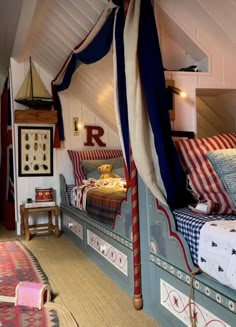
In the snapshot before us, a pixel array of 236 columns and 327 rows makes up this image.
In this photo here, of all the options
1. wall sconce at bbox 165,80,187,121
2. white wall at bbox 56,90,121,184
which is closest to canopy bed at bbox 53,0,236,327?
wall sconce at bbox 165,80,187,121

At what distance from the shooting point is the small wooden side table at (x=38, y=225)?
3969 mm

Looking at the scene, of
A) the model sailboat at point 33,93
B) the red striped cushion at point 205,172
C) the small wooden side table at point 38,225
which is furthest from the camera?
the model sailboat at point 33,93

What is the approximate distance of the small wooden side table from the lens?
156 inches

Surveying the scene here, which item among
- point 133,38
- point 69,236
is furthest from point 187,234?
point 69,236

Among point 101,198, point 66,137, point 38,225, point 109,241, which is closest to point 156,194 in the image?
point 109,241

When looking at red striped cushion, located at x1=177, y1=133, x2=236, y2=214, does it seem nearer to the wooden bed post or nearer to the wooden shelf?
the wooden bed post

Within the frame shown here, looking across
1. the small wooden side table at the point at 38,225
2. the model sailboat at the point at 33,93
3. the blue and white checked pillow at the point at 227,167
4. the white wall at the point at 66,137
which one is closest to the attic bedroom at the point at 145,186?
the blue and white checked pillow at the point at 227,167

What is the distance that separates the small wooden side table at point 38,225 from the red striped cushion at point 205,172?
250cm

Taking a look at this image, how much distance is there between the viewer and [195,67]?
229 cm

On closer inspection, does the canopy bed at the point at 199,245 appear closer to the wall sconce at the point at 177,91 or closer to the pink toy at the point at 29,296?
the wall sconce at the point at 177,91

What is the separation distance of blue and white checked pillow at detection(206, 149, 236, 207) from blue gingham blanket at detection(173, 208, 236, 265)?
15cm

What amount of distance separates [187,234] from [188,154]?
0.52 meters

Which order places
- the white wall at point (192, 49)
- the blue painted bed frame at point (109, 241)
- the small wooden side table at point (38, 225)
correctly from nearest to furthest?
the white wall at point (192, 49), the blue painted bed frame at point (109, 241), the small wooden side table at point (38, 225)

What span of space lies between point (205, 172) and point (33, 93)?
9.60 feet
